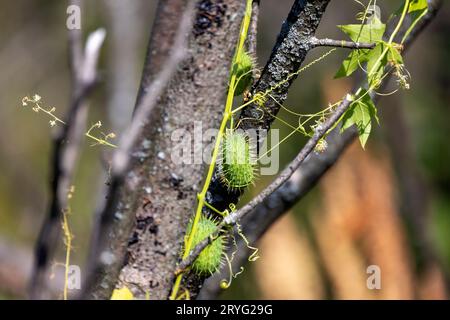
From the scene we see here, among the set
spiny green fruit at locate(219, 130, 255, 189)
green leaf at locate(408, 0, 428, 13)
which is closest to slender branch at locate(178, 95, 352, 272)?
spiny green fruit at locate(219, 130, 255, 189)

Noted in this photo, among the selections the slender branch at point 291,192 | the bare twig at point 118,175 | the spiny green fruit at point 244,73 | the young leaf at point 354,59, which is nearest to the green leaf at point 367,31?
the young leaf at point 354,59

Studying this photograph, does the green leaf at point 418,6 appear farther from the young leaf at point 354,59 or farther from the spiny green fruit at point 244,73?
the spiny green fruit at point 244,73

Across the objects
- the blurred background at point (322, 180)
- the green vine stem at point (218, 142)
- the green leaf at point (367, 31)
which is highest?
the blurred background at point (322, 180)

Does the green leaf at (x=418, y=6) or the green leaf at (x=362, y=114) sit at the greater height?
the green leaf at (x=418, y=6)

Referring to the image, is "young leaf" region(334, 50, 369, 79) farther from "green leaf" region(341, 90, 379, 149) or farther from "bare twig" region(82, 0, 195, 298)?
"bare twig" region(82, 0, 195, 298)
